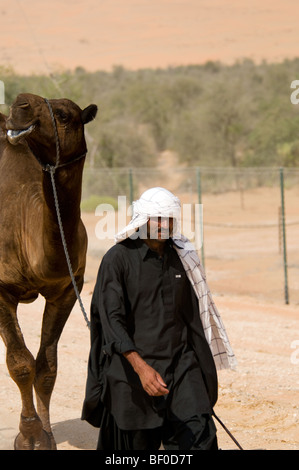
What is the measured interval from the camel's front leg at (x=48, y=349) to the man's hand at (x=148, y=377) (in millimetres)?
1927

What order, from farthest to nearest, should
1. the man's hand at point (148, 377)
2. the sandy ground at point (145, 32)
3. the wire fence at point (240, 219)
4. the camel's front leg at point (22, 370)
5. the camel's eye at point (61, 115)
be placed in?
1. the sandy ground at point (145, 32)
2. the wire fence at point (240, 219)
3. the camel's front leg at point (22, 370)
4. the camel's eye at point (61, 115)
5. the man's hand at point (148, 377)

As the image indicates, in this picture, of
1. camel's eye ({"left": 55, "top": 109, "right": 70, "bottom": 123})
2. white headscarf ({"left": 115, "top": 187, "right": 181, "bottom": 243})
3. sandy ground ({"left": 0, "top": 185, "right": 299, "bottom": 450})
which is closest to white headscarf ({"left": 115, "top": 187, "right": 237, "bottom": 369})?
white headscarf ({"left": 115, "top": 187, "right": 181, "bottom": 243})

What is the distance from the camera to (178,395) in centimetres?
495

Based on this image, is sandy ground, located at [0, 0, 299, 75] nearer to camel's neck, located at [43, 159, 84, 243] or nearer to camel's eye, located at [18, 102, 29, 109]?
camel's neck, located at [43, 159, 84, 243]

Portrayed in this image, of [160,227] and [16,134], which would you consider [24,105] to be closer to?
[16,134]

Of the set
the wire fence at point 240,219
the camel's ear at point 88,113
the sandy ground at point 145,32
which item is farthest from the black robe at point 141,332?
the sandy ground at point 145,32

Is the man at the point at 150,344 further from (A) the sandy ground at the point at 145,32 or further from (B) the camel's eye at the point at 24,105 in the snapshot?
(A) the sandy ground at the point at 145,32

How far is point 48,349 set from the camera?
21.6 ft

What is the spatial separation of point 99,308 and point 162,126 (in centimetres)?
3887

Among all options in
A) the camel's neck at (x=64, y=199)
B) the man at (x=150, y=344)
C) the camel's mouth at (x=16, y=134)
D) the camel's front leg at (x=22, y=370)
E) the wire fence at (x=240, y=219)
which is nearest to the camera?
the man at (x=150, y=344)

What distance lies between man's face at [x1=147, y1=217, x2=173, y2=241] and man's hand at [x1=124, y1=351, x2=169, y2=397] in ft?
2.23

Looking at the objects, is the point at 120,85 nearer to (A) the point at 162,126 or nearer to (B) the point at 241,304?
(A) the point at 162,126

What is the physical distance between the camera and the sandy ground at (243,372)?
7188mm

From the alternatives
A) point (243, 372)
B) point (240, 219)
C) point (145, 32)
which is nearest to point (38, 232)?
point (243, 372)
